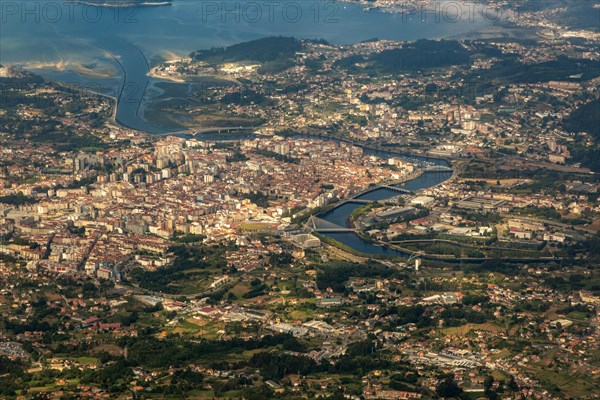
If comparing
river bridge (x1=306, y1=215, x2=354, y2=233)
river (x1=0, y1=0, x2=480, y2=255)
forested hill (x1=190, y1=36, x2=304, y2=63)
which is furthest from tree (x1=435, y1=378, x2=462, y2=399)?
forested hill (x1=190, y1=36, x2=304, y2=63)

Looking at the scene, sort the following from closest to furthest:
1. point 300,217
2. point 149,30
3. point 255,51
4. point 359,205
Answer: point 300,217 < point 359,205 < point 255,51 < point 149,30

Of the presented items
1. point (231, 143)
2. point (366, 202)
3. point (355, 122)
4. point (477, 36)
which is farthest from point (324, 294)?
point (477, 36)

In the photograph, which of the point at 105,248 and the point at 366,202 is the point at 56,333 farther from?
the point at 366,202

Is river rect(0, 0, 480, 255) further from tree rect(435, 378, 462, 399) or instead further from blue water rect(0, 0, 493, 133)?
tree rect(435, 378, 462, 399)

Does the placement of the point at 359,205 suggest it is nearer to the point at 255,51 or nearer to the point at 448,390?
the point at 448,390

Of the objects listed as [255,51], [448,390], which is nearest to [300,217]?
[448,390]

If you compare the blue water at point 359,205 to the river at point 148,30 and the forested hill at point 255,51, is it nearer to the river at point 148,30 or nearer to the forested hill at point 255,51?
the river at point 148,30
